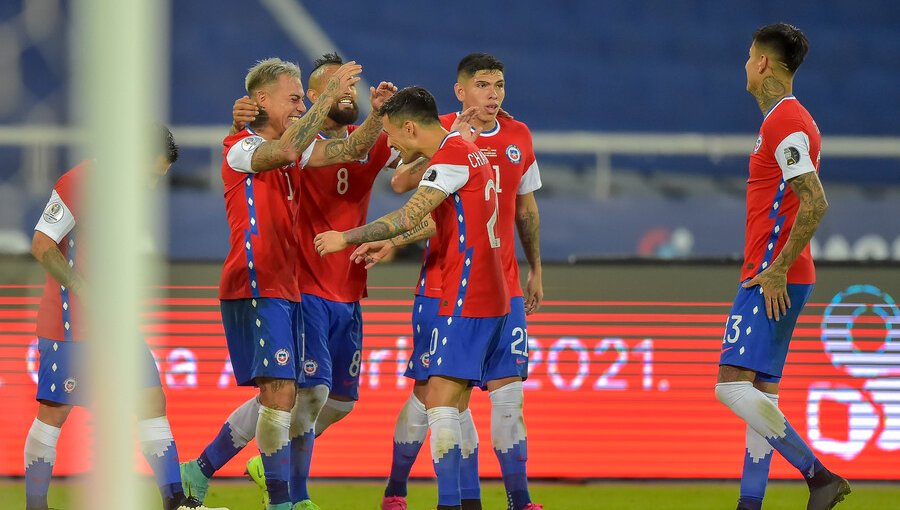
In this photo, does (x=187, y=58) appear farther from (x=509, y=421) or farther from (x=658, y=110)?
(x=509, y=421)

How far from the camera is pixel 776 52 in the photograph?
4699 millimetres

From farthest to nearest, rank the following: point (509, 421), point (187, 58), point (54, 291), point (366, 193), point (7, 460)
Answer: point (187, 58), point (366, 193), point (509, 421), point (54, 291), point (7, 460)

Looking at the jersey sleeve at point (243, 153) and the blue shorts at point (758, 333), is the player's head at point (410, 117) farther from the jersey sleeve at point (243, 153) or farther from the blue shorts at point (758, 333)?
the blue shorts at point (758, 333)

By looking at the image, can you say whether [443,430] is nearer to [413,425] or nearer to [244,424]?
[413,425]

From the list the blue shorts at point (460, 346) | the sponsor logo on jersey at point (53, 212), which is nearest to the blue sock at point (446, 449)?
the blue shorts at point (460, 346)

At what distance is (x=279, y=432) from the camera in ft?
15.3

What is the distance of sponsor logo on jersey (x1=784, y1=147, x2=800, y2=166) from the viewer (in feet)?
14.8

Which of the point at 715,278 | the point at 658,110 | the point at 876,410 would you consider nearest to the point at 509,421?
the point at 715,278

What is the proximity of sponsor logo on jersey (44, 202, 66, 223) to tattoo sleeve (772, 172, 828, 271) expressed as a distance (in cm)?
248

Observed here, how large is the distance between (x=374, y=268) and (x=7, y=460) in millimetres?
3424

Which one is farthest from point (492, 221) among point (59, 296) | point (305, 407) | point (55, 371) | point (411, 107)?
point (55, 371)

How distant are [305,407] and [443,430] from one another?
855mm

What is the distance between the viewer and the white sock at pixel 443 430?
443 cm

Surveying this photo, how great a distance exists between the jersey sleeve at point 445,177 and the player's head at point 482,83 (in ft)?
2.71
